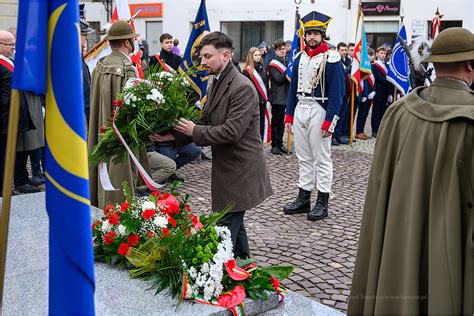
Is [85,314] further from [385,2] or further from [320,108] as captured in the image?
[385,2]

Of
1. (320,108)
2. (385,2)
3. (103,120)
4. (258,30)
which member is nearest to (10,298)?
(103,120)

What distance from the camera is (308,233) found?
6.51 m

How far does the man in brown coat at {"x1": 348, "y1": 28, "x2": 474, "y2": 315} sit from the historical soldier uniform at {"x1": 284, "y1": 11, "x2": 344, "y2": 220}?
352 centimetres

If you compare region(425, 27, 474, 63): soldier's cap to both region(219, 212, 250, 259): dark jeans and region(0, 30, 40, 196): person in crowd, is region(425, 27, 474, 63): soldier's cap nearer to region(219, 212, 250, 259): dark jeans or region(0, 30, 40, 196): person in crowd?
region(219, 212, 250, 259): dark jeans

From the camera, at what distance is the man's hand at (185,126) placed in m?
4.69


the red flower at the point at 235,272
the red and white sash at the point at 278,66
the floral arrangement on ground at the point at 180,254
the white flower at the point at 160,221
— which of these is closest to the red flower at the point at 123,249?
the floral arrangement on ground at the point at 180,254

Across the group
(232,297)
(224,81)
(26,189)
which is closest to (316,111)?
→ (224,81)

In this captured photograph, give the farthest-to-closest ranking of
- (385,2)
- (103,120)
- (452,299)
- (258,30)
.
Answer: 1. (258,30)
2. (385,2)
3. (103,120)
4. (452,299)

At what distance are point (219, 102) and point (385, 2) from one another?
78.0 ft

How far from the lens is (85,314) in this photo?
7.29 feet

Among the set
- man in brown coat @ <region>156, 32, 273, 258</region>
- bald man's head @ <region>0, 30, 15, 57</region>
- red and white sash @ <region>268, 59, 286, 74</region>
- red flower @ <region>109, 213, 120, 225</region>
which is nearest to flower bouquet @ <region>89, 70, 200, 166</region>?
man in brown coat @ <region>156, 32, 273, 258</region>

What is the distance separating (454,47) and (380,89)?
11.9 meters

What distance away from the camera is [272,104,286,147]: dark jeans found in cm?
1168

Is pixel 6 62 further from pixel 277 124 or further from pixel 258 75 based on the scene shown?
pixel 277 124
